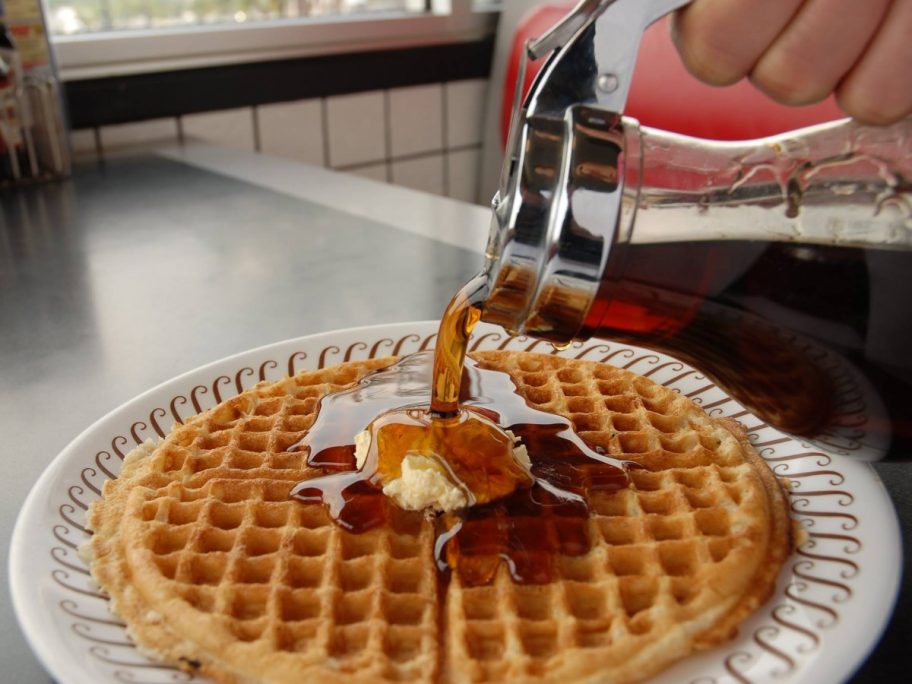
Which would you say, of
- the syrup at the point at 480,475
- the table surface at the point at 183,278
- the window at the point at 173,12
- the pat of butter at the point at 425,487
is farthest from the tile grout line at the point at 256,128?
the pat of butter at the point at 425,487

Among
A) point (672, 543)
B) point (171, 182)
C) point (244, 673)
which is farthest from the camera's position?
point (171, 182)

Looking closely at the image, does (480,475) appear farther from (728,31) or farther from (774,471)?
(728,31)

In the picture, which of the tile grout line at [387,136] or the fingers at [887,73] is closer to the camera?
the fingers at [887,73]

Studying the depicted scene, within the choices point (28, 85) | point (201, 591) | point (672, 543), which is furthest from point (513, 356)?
point (28, 85)

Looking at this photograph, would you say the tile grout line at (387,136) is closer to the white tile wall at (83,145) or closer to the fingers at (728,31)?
the white tile wall at (83,145)

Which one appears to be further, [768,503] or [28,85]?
[28,85]

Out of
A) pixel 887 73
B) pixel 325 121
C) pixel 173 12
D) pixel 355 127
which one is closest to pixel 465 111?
pixel 355 127

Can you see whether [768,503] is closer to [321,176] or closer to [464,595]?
[464,595]
